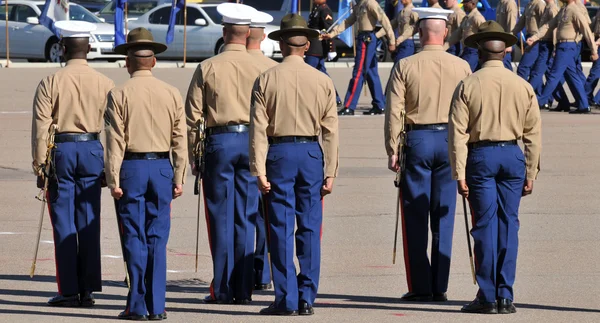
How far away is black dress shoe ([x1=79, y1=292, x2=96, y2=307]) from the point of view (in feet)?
29.4

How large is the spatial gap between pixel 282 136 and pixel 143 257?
110 cm

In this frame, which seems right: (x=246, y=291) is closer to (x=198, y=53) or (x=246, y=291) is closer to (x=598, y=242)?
(x=598, y=242)

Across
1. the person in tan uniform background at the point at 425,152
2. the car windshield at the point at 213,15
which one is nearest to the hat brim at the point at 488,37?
the person in tan uniform background at the point at 425,152

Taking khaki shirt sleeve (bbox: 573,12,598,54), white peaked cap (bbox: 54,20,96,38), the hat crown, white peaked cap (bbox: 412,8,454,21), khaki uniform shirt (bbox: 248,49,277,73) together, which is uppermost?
white peaked cap (bbox: 412,8,454,21)

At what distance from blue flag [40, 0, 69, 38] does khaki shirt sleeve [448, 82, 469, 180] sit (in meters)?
18.9

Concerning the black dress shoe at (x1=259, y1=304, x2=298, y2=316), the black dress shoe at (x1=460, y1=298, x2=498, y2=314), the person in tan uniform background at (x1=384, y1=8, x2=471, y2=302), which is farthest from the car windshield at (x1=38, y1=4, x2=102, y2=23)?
the black dress shoe at (x1=460, y1=298, x2=498, y2=314)

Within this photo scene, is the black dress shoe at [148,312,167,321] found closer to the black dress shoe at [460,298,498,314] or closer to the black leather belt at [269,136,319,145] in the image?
the black leather belt at [269,136,319,145]

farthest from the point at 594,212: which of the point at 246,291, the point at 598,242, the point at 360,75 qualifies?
the point at 360,75

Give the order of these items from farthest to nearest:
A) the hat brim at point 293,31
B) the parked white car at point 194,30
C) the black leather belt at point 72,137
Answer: the parked white car at point 194,30 → the black leather belt at point 72,137 → the hat brim at point 293,31

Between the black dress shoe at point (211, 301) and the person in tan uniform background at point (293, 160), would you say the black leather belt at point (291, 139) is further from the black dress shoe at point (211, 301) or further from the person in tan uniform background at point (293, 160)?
the black dress shoe at point (211, 301)

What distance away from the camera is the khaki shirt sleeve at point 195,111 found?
9.05 meters

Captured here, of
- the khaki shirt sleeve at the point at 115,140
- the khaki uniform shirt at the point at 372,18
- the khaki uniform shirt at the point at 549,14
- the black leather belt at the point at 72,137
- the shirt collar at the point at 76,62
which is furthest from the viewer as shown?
the khaki uniform shirt at the point at 549,14

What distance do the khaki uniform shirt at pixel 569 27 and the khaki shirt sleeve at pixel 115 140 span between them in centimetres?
1252

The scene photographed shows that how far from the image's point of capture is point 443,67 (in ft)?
30.1
